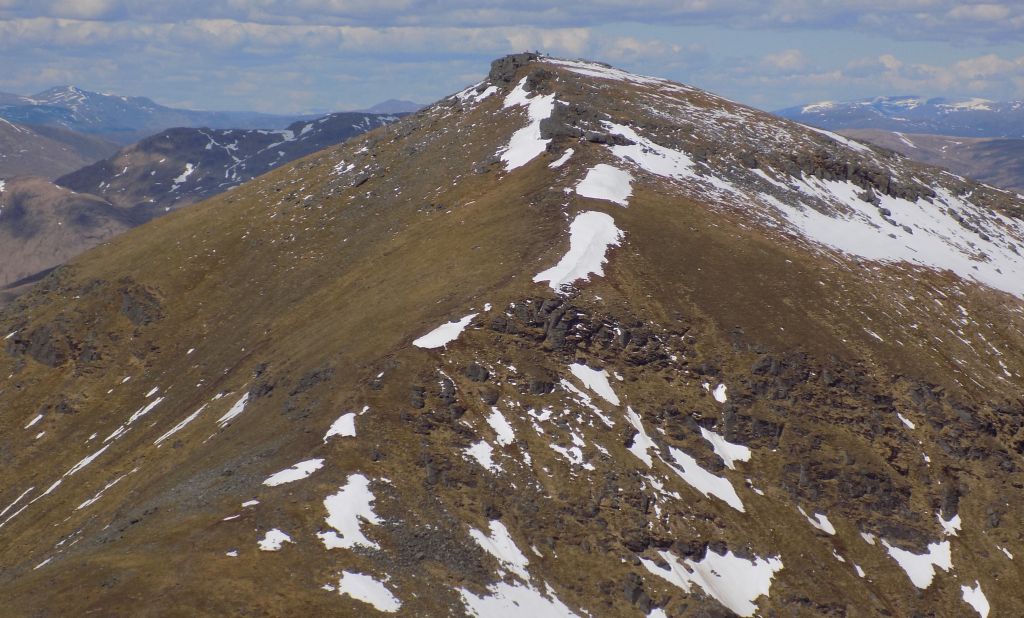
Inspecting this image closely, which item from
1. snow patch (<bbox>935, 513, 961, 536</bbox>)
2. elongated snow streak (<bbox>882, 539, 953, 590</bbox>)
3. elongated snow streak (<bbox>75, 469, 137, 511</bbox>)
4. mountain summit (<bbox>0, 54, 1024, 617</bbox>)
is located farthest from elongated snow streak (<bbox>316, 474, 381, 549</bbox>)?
snow patch (<bbox>935, 513, 961, 536</bbox>)

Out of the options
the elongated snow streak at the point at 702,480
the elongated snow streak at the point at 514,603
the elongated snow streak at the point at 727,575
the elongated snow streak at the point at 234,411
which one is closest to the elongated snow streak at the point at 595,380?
the elongated snow streak at the point at 702,480

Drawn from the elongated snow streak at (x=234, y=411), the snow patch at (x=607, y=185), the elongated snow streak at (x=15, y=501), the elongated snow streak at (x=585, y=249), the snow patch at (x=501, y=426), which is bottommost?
the elongated snow streak at (x=15, y=501)

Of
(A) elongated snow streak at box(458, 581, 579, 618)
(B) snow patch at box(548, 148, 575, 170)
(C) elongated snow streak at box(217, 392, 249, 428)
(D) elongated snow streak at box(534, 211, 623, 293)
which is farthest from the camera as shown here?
(B) snow patch at box(548, 148, 575, 170)

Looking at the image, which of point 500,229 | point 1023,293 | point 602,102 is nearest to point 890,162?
point 1023,293

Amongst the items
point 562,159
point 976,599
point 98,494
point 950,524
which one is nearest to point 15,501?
point 98,494

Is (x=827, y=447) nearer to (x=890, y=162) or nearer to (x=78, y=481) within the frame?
(x=78, y=481)

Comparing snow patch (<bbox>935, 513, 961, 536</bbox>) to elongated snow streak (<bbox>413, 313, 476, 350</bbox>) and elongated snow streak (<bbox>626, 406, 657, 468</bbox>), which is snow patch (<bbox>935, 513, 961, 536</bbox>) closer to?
elongated snow streak (<bbox>626, 406, 657, 468</bbox>)

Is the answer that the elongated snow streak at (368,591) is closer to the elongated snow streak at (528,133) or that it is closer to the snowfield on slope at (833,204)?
the snowfield on slope at (833,204)
